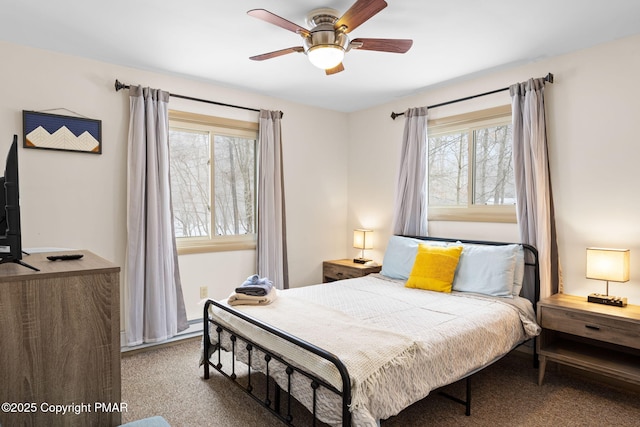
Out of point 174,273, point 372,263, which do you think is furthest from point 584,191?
point 174,273

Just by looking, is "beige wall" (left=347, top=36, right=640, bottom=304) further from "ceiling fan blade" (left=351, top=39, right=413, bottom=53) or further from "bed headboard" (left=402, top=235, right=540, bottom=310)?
"ceiling fan blade" (left=351, top=39, right=413, bottom=53)

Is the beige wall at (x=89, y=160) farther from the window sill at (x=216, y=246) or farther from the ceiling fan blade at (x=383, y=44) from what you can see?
the ceiling fan blade at (x=383, y=44)

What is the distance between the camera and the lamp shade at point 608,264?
2.60 meters

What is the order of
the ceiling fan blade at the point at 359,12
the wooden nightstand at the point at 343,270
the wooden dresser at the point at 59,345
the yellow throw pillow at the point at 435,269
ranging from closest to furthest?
1. the wooden dresser at the point at 59,345
2. the ceiling fan blade at the point at 359,12
3. the yellow throw pillow at the point at 435,269
4. the wooden nightstand at the point at 343,270

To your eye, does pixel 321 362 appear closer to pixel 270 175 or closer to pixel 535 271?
pixel 535 271

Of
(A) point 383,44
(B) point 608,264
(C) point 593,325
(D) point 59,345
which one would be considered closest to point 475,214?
(B) point 608,264

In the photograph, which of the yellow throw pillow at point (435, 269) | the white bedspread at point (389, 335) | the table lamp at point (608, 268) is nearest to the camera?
the white bedspread at point (389, 335)

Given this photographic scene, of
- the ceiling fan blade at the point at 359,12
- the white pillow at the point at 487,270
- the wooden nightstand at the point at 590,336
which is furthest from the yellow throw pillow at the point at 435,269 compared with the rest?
the ceiling fan blade at the point at 359,12

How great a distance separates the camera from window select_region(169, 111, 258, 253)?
3799mm

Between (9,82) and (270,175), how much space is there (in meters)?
2.28

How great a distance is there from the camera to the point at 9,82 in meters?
2.89

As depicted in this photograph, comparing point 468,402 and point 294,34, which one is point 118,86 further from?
point 468,402

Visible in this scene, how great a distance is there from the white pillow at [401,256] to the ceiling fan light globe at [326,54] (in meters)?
2.00

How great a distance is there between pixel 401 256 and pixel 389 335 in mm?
1685
